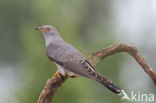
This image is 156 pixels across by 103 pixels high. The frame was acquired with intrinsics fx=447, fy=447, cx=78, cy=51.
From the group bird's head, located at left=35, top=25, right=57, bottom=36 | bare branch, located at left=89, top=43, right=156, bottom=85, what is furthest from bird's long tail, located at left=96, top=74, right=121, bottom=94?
bird's head, located at left=35, top=25, right=57, bottom=36

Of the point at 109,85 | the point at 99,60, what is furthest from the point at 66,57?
the point at 109,85

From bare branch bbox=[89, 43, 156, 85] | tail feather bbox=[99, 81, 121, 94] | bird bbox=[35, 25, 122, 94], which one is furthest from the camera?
bare branch bbox=[89, 43, 156, 85]

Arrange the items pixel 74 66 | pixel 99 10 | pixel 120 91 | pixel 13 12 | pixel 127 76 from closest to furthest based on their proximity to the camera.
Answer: pixel 120 91 → pixel 74 66 → pixel 127 76 → pixel 99 10 → pixel 13 12

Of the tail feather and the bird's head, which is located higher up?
the bird's head

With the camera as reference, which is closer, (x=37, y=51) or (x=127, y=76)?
(x=37, y=51)

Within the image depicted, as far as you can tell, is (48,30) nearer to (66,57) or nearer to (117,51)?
(66,57)

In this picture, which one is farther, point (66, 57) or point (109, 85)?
point (66, 57)

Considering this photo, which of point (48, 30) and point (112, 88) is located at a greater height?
point (48, 30)

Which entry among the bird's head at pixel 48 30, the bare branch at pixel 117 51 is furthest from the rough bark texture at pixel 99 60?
the bird's head at pixel 48 30

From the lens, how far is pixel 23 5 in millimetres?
7422

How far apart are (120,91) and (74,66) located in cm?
29

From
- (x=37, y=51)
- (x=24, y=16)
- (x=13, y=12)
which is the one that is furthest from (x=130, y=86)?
(x=13, y=12)

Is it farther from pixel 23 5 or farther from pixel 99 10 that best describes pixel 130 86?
pixel 23 5

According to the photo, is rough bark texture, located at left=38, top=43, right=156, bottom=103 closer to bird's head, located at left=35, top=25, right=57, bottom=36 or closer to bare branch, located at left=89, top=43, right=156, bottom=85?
bare branch, located at left=89, top=43, right=156, bottom=85
